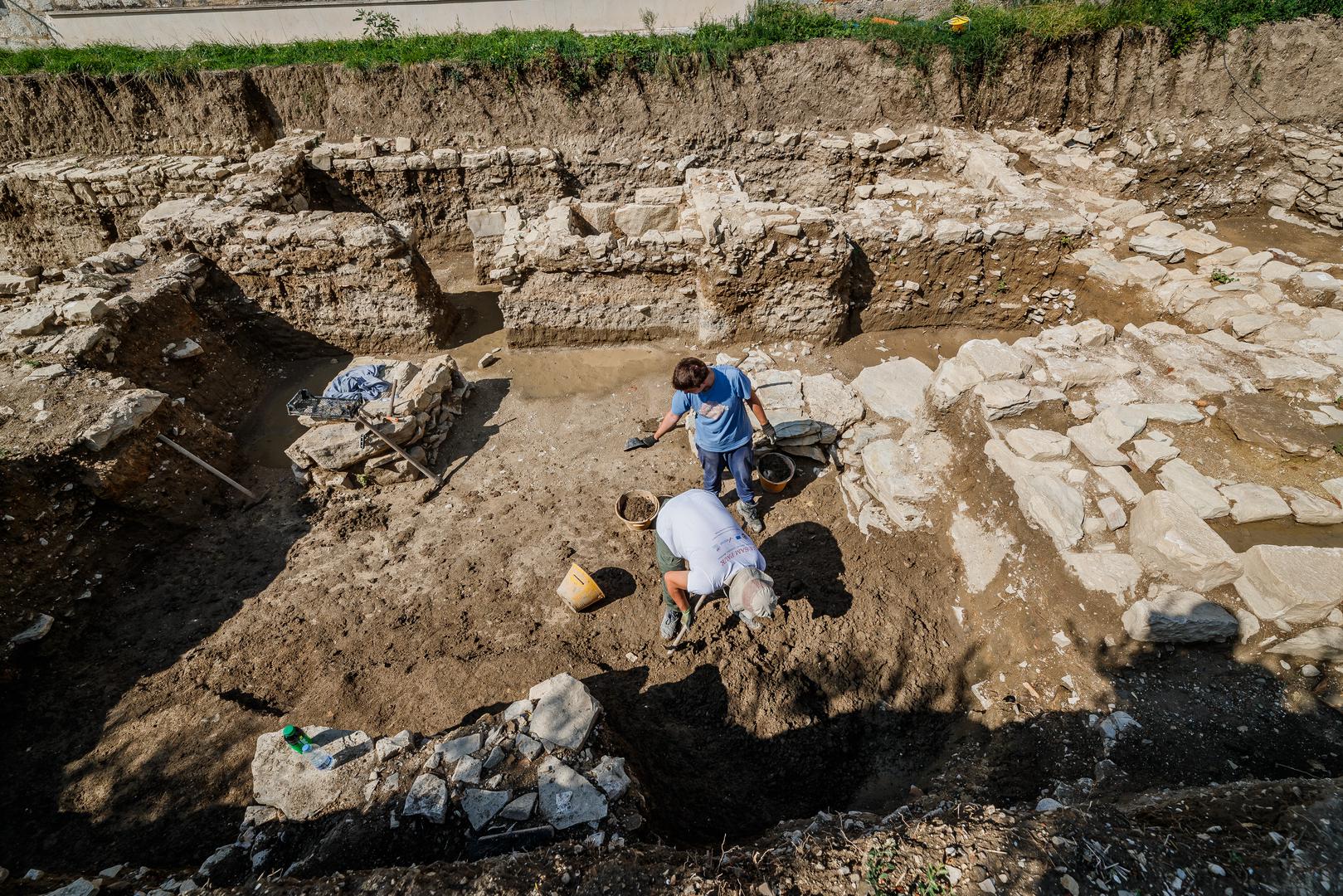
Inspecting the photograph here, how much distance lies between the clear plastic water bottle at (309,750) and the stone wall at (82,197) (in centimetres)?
1003

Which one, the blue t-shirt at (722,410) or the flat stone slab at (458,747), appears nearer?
the flat stone slab at (458,747)

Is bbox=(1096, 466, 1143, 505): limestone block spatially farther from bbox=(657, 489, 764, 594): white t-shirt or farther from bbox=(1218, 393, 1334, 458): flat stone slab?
bbox=(657, 489, 764, 594): white t-shirt

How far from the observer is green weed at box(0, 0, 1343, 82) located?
27.9 feet

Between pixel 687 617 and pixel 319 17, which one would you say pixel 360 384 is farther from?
pixel 319 17

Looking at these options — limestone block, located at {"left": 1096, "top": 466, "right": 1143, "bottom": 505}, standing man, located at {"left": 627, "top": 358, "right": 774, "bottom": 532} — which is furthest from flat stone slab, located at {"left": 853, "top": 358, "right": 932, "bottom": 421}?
limestone block, located at {"left": 1096, "top": 466, "right": 1143, "bottom": 505}

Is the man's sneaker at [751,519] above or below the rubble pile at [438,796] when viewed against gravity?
above

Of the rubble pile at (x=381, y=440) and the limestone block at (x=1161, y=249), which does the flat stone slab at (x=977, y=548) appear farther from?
the rubble pile at (x=381, y=440)

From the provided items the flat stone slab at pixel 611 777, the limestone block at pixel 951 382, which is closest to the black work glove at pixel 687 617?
the flat stone slab at pixel 611 777

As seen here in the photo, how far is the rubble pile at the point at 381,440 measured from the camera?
201 inches

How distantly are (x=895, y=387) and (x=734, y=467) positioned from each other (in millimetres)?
2186

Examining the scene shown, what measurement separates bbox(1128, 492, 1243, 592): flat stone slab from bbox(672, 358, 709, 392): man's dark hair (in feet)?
10.5

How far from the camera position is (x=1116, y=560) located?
3.58 meters

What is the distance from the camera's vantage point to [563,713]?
307 centimetres

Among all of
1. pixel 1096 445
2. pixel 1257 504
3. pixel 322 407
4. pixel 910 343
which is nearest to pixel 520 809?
pixel 322 407
